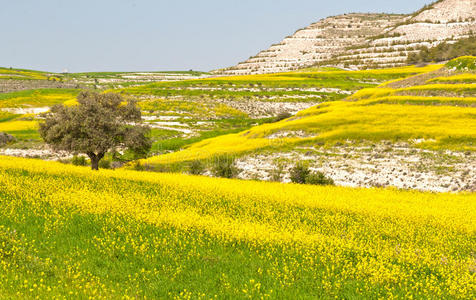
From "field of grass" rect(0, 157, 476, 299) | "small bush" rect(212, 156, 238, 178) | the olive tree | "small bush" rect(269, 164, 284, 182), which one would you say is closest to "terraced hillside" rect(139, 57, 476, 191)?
"small bush" rect(269, 164, 284, 182)

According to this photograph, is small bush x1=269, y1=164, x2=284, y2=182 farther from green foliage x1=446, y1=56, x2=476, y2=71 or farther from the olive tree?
green foliage x1=446, y1=56, x2=476, y2=71

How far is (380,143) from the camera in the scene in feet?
153

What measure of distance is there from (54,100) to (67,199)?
13563 cm

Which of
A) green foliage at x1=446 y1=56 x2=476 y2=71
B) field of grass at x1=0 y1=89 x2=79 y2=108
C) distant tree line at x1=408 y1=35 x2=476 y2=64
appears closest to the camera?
green foliage at x1=446 y1=56 x2=476 y2=71

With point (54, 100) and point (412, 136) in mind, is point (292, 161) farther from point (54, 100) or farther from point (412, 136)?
point (54, 100)

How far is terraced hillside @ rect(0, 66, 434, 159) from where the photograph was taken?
253 ft

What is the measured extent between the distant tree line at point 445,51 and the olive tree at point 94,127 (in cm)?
14342

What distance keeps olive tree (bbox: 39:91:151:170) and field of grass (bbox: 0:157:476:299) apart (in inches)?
512

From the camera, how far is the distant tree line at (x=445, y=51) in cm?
14889

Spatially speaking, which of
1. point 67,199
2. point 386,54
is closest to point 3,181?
point 67,199

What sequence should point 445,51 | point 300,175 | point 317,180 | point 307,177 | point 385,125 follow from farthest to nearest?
point 445,51 → point 385,125 → point 300,175 → point 307,177 → point 317,180

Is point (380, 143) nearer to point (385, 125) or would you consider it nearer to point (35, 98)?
point (385, 125)

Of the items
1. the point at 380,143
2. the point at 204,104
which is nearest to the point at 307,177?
the point at 380,143

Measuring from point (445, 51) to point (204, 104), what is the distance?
11026cm
